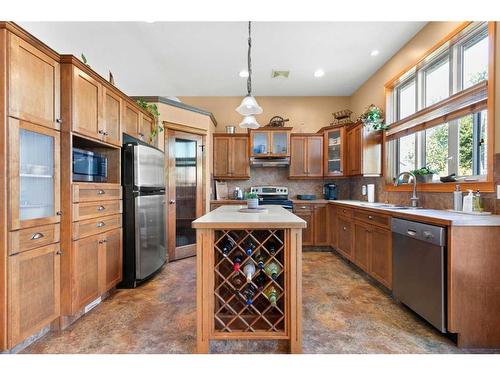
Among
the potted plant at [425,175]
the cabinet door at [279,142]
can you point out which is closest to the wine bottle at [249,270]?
the potted plant at [425,175]

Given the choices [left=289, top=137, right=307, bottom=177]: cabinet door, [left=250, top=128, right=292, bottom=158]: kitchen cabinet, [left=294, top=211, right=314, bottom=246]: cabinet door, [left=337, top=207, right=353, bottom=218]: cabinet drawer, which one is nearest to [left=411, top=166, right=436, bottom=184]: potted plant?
[left=337, top=207, right=353, bottom=218]: cabinet drawer

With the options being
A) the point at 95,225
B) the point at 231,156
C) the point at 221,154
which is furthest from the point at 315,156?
the point at 95,225

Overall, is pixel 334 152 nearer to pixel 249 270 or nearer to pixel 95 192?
pixel 249 270

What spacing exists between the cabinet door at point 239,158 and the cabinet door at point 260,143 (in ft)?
0.60

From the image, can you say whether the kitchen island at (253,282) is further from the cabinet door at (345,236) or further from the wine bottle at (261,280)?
the cabinet door at (345,236)

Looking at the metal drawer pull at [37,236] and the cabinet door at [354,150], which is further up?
the cabinet door at [354,150]

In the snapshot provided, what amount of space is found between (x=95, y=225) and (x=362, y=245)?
3074 millimetres

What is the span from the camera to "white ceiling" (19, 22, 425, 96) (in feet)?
9.16

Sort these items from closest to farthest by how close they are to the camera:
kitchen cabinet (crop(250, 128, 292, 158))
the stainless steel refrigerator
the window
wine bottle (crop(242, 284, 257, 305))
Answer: wine bottle (crop(242, 284, 257, 305)), the window, the stainless steel refrigerator, kitchen cabinet (crop(250, 128, 292, 158))

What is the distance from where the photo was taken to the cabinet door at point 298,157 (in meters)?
4.79

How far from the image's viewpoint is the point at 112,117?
101 inches

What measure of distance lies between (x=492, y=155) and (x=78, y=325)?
3.72 m

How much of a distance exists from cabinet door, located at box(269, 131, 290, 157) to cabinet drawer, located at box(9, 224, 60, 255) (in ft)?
11.8

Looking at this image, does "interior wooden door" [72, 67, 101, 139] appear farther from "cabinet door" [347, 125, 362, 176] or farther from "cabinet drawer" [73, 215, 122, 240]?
"cabinet door" [347, 125, 362, 176]
